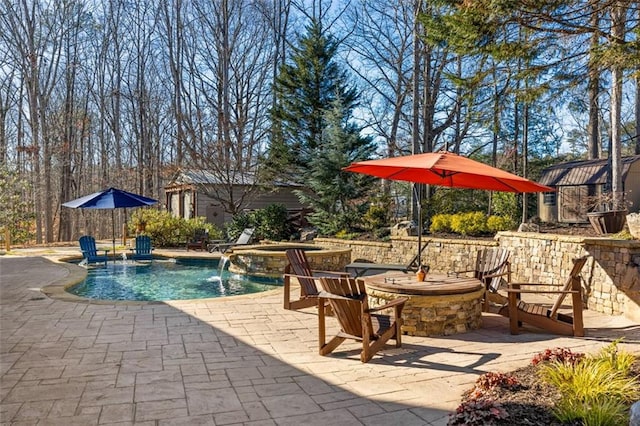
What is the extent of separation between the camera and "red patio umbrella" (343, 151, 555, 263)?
518cm

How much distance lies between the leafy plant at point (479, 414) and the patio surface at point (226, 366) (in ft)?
0.96

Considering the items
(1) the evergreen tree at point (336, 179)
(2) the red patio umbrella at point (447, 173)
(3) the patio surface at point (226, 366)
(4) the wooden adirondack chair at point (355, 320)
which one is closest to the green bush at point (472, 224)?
(1) the evergreen tree at point (336, 179)

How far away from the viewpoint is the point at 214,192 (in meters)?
18.9

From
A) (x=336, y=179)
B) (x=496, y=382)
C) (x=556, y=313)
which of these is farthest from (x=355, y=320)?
(x=336, y=179)

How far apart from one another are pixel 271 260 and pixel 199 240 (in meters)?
5.82

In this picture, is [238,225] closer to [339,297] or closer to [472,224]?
[472,224]

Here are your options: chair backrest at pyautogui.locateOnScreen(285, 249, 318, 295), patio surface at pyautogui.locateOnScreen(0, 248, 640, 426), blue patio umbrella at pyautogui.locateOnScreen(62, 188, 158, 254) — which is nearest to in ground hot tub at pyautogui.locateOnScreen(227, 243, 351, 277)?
blue patio umbrella at pyautogui.locateOnScreen(62, 188, 158, 254)

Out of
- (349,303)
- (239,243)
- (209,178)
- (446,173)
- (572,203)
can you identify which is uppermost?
(209,178)

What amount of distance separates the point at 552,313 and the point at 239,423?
393 cm

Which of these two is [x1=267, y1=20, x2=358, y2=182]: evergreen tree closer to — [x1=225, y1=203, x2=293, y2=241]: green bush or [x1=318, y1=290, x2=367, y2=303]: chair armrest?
[x1=225, y1=203, x2=293, y2=241]: green bush

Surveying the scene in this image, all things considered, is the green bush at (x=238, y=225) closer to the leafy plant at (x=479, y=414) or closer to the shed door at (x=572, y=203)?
the shed door at (x=572, y=203)

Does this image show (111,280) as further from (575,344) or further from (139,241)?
(575,344)

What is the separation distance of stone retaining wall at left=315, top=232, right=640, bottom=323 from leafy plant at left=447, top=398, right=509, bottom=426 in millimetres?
4217

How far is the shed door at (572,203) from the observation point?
16183mm
